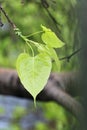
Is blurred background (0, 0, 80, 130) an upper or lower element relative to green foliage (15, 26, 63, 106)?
lower

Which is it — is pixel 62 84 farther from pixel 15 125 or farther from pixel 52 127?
pixel 52 127

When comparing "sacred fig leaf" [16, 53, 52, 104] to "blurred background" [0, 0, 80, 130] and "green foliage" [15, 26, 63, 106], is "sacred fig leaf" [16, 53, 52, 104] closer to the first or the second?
"green foliage" [15, 26, 63, 106]

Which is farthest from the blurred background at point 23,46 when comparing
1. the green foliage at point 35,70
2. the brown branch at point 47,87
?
the green foliage at point 35,70

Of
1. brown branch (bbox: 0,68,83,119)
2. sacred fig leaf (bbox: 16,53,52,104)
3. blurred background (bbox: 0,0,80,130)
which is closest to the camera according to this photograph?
sacred fig leaf (bbox: 16,53,52,104)

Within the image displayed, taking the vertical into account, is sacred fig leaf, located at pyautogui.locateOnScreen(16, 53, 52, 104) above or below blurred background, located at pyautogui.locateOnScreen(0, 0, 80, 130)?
above

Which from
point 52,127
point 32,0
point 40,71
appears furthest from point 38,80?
point 52,127

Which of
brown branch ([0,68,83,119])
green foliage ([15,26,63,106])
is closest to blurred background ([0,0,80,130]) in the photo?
brown branch ([0,68,83,119])

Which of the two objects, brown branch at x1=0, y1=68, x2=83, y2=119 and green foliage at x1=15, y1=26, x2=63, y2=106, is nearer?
green foliage at x1=15, y1=26, x2=63, y2=106

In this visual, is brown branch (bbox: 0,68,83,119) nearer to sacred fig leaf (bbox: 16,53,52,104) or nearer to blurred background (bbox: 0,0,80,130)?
blurred background (bbox: 0,0,80,130)

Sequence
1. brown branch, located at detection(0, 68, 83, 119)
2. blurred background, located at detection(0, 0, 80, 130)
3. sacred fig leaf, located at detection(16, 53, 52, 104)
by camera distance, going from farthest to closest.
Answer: blurred background, located at detection(0, 0, 80, 130) → brown branch, located at detection(0, 68, 83, 119) → sacred fig leaf, located at detection(16, 53, 52, 104)

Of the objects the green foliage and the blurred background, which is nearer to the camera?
the green foliage

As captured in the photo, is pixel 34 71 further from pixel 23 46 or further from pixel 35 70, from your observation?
Result: pixel 23 46
